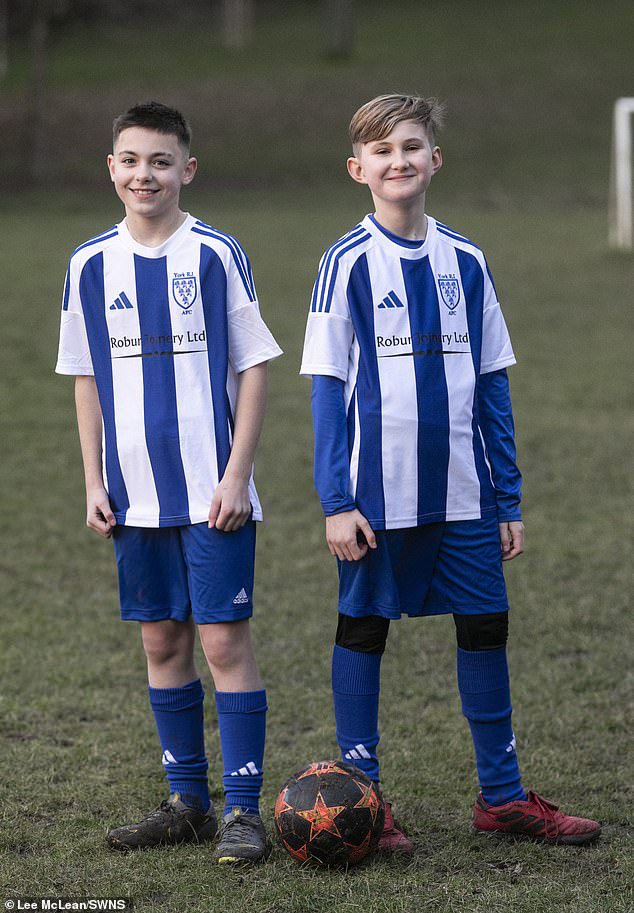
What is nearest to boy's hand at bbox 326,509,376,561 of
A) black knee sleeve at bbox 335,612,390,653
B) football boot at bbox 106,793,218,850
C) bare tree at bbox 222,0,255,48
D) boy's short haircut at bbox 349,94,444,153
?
black knee sleeve at bbox 335,612,390,653

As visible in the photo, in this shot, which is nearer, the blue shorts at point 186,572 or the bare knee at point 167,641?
the blue shorts at point 186,572

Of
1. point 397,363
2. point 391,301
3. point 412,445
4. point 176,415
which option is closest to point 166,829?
point 176,415

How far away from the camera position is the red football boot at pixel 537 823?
3422mm

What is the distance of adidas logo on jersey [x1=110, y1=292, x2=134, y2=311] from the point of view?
3316 millimetres

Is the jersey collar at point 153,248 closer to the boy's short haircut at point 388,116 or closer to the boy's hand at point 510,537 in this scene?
the boy's short haircut at point 388,116

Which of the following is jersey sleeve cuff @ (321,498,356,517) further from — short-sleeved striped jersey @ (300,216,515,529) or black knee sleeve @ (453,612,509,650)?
black knee sleeve @ (453,612,509,650)

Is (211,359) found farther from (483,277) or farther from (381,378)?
(483,277)

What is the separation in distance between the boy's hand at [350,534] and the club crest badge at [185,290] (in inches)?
26.4

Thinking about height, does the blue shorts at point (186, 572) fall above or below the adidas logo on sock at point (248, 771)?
above

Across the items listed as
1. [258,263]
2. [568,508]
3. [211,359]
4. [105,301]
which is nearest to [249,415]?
[211,359]

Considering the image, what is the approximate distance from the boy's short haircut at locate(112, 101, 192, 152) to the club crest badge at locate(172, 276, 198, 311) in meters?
0.37

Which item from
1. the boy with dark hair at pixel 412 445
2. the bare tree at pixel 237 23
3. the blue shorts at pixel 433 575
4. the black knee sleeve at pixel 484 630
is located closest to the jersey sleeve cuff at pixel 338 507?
the boy with dark hair at pixel 412 445

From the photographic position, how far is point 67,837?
3518 millimetres

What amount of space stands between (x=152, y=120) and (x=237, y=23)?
131 feet
